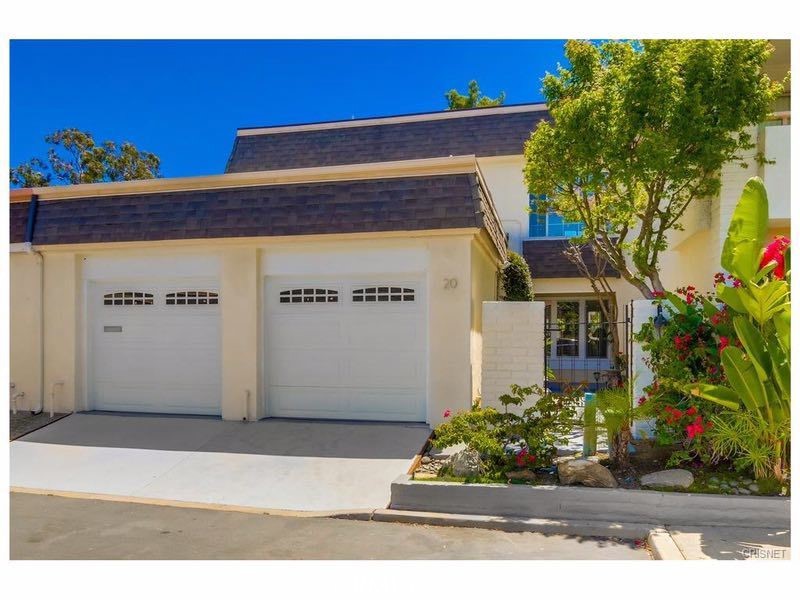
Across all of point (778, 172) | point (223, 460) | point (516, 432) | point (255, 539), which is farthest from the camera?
point (778, 172)

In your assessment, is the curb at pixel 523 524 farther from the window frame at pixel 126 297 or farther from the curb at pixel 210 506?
the window frame at pixel 126 297

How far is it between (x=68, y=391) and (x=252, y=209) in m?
4.56

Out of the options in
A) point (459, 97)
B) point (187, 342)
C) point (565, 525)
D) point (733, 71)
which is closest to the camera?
point (565, 525)

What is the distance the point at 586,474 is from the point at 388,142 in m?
12.6

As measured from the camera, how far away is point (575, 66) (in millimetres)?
8875

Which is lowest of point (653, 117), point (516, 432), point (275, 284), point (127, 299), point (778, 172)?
point (516, 432)

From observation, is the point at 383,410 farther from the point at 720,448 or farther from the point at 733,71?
the point at 733,71

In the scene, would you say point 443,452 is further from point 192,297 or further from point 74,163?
point 74,163

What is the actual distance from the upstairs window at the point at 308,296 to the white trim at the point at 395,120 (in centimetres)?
900

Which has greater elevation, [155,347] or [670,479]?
[155,347]

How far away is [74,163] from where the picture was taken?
26031mm

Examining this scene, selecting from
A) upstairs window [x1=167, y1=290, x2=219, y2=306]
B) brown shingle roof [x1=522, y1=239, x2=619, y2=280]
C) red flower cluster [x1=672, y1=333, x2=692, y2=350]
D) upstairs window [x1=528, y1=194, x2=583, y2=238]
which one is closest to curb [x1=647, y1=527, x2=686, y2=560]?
red flower cluster [x1=672, y1=333, x2=692, y2=350]

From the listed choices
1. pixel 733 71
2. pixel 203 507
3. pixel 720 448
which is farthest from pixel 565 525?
pixel 733 71

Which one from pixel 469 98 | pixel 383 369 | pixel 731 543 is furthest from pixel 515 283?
pixel 469 98
